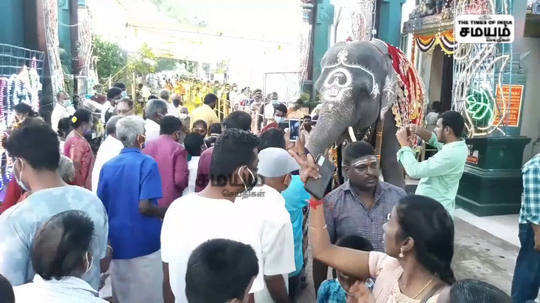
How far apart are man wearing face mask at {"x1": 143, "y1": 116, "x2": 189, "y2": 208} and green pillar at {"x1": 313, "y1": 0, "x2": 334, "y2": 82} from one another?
11449 millimetres

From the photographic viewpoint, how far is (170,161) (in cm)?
420

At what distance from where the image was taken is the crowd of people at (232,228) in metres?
1.78

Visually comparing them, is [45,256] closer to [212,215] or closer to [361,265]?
[212,215]

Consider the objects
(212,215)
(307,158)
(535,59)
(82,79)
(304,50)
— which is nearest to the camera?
(212,215)

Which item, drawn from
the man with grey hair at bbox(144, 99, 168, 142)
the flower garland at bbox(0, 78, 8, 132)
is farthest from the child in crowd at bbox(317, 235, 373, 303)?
the flower garland at bbox(0, 78, 8, 132)

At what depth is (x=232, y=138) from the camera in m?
2.33

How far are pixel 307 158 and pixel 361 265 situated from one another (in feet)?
1.84

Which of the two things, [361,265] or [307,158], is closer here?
[361,265]

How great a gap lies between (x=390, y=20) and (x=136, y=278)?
8.69m

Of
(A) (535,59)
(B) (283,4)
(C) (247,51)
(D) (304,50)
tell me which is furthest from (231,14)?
(A) (535,59)

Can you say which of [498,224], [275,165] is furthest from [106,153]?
[498,224]

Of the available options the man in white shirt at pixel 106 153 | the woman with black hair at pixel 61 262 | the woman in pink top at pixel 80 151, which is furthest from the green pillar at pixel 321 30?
the woman with black hair at pixel 61 262

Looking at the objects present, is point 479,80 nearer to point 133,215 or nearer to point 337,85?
point 337,85

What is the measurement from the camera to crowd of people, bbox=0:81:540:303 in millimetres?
1784
